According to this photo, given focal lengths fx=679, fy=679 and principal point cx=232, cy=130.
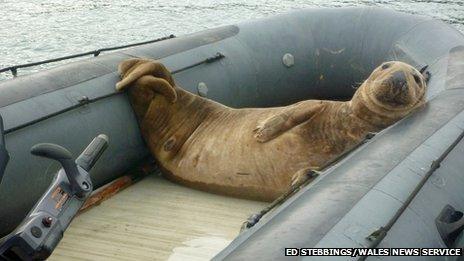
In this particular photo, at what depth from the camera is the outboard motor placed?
2.29m

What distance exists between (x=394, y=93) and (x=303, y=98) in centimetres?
244

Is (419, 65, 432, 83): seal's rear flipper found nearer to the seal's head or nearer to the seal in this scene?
the seal

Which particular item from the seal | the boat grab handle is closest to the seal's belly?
the seal

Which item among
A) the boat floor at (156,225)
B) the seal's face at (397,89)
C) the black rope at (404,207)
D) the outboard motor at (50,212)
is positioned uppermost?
the outboard motor at (50,212)

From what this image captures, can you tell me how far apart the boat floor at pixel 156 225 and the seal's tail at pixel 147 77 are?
2.19 ft

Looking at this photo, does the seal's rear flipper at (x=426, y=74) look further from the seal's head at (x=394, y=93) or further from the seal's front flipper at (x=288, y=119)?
the seal's front flipper at (x=288, y=119)

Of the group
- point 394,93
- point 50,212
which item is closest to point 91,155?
point 50,212

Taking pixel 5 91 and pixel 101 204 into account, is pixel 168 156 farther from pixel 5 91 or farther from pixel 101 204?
pixel 5 91

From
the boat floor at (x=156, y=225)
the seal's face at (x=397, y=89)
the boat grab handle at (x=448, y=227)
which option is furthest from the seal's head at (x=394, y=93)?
the boat grab handle at (x=448, y=227)

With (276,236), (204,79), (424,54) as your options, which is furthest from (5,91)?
(424,54)

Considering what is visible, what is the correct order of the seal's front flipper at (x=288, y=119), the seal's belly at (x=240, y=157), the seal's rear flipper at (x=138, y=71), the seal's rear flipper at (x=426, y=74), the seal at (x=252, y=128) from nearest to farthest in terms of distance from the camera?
the seal at (x=252, y=128)
the seal's belly at (x=240, y=157)
the seal's front flipper at (x=288, y=119)
the seal's rear flipper at (x=138, y=71)
the seal's rear flipper at (x=426, y=74)

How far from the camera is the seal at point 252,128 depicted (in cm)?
416

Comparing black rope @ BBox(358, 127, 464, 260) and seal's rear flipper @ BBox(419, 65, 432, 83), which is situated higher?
black rope @ BBox(358, 127, 464, 260)

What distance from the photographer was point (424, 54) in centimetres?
542
